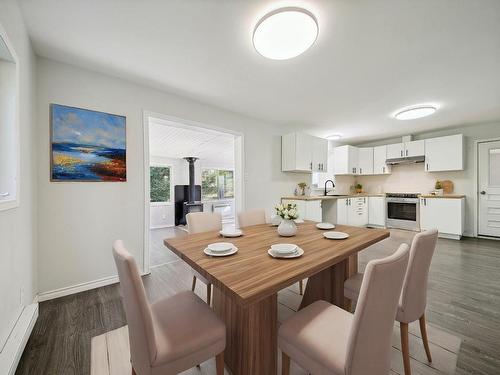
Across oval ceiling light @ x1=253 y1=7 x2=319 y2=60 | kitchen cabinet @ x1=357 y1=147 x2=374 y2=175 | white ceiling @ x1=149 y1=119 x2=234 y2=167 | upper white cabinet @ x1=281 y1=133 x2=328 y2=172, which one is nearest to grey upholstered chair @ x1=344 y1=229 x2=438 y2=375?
oval ceiling light @ x1=253 y1=7 x2=319 y2=60

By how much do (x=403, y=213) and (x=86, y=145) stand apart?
620 centimetres

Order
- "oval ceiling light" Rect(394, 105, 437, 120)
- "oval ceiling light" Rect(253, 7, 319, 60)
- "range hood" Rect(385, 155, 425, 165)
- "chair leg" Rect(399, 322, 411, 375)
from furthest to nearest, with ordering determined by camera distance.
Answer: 1. "range hood" Rect(385, 155, 425, 165)
2. "oval ceiling light" Rect(394, 105, 437, 120)
3. "oval ceiling light" Rect(253, 7, 319, 60)
4. "chair leg" Rect(399, 322, 411, 375)

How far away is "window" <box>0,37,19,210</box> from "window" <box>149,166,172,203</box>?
5216 millimetres

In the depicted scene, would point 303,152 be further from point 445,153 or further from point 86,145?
point 86,145

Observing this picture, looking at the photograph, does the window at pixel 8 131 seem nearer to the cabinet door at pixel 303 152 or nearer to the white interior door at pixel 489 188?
the cabinet door at pixel 303 152

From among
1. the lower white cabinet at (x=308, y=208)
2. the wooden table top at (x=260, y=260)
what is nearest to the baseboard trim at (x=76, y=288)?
the wooden table top at (x=260, y=260)

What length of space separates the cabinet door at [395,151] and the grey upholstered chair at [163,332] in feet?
19.0

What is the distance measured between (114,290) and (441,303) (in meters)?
3.31

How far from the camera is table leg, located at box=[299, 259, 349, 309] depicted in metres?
1.64

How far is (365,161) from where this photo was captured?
5703 millimetres

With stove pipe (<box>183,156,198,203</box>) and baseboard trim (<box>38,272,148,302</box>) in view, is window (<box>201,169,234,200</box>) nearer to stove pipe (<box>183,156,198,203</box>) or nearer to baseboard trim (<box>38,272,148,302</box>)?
stove pipe (<box>183,156,198,203</box>)

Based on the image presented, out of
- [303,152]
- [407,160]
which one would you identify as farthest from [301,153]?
[407,160]

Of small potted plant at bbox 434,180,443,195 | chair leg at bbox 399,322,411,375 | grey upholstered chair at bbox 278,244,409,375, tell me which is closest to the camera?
grey upholstered chair at bbox 278,244,409,375

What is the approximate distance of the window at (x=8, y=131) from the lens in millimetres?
1391
